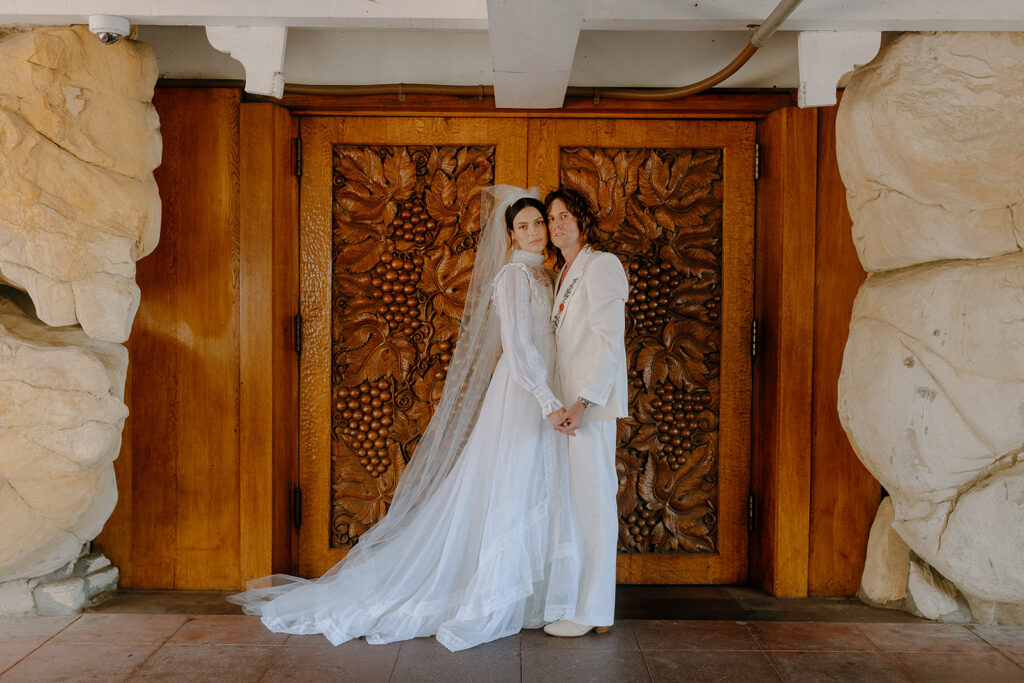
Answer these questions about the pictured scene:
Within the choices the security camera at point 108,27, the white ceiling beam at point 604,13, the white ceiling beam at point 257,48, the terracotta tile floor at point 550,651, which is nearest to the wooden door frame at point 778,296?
the terracotta tile floor at point 550,651

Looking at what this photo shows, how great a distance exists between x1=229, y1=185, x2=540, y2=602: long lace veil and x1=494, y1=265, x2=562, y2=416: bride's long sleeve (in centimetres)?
13

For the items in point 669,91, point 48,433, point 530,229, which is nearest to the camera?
point 48,433

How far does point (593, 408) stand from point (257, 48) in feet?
6.17

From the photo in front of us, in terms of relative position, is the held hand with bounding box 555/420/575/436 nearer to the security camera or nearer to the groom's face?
the groom's face

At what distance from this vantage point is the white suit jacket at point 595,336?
287 cm

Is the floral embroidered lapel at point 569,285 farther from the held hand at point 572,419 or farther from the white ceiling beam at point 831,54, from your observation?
the white ceiling beam at point 831,54

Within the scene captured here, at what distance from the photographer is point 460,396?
3145 millimetres

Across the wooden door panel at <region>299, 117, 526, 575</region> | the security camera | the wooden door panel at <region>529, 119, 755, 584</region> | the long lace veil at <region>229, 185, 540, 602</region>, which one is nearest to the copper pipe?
the wooden door panel at <region>529, 119, 755, 584</region>

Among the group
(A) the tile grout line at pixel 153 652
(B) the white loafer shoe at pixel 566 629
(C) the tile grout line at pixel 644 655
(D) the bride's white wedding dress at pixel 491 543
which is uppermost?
(D) the bride's white wedding dress at pixel 491 543

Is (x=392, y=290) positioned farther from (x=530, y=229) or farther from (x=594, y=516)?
(x=594, y=516)

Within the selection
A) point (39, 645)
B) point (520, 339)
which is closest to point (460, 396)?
point (520, 339)

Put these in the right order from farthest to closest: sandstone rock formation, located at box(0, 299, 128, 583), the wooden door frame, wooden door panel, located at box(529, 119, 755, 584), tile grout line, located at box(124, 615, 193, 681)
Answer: wooden door panel, located at box(529, 119, 755, 584), the wooden door frame, sandstone rock formation, located at box(0, 299, 128, 583), tile grout line, located at box(124, 615, 193, 681)

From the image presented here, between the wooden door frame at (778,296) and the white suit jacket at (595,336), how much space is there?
2.77 ft

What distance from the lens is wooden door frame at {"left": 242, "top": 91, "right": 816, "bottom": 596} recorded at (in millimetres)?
A: 3346
